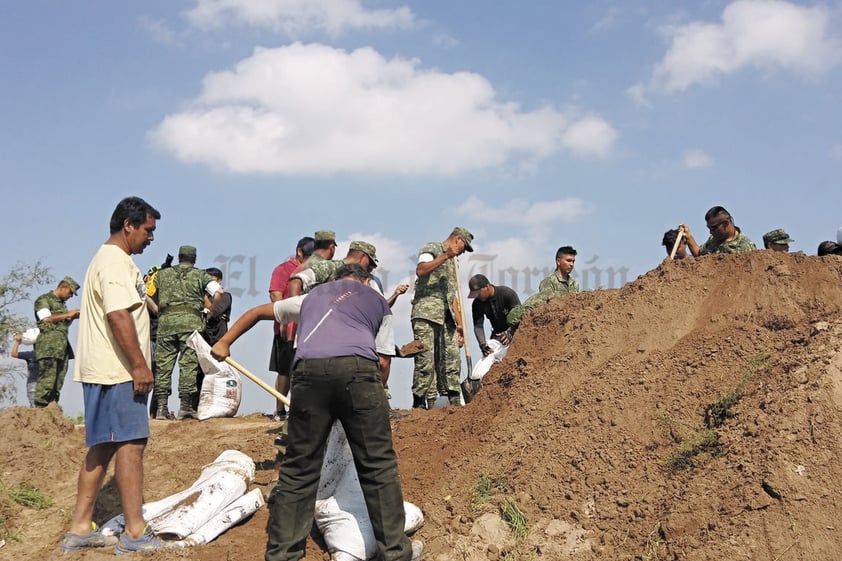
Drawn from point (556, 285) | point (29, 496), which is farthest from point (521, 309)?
point (29, 496)

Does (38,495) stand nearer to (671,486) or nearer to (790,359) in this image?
(671,486)

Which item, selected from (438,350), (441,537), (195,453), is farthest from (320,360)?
(438,350)

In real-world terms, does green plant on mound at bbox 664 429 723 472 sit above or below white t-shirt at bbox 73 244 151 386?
below

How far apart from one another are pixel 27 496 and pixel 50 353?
13.6 ft

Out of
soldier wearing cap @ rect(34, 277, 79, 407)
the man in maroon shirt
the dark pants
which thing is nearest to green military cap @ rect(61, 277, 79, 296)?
soldier wearing cap @ rect(34, 277, 79, 407)

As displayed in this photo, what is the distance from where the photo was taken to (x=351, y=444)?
13.4 feet

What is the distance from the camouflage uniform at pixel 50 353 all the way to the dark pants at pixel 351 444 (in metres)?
6.71

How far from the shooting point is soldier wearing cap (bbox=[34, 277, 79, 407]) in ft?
31.3

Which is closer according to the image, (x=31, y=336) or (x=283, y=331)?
(x=283, y=331)

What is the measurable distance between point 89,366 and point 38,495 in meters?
2.22

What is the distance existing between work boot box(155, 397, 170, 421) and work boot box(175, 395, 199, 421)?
179 millimetres

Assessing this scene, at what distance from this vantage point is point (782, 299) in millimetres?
5230

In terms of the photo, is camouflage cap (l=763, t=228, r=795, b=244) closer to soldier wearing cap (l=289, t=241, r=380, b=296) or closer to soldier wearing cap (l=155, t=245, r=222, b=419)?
soldier wearing cap (l=289, t=241, r=380, b=296)

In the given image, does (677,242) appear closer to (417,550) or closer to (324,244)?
(324,244)
